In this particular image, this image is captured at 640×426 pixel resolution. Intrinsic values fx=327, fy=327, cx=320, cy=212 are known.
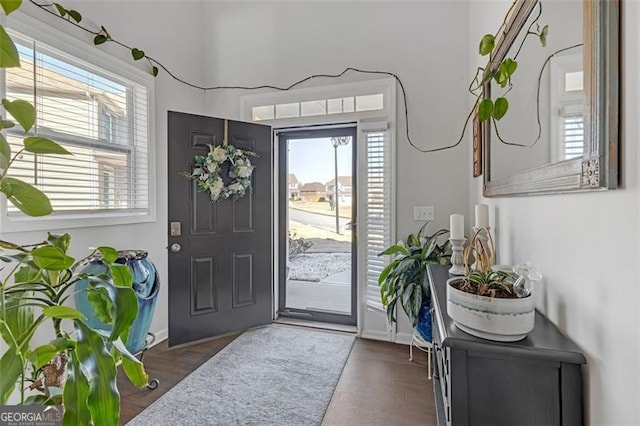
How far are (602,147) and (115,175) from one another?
2899 millimetres

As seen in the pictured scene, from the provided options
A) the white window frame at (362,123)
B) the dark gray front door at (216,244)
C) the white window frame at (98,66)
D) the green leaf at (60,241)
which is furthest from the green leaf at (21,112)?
the white window frame at (362,123)

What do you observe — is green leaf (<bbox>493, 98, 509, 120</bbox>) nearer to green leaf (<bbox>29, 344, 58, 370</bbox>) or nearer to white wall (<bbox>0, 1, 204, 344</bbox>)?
green leaf (<bbox>29, 344, 58, 370</bbox>)

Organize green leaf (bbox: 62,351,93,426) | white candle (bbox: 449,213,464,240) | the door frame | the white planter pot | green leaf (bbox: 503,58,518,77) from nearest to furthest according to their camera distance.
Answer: green leaf (bbox: 62,351,93,426) < the white planter pot < green leaf (bbox: 503,58,518,77) < white candle (bbox: 449,213,464,240) < the door frame

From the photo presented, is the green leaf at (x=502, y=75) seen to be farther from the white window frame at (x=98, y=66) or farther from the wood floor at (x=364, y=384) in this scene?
the white window frame at (x=98, y=66)

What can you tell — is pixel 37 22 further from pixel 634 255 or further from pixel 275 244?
pixel 634 255

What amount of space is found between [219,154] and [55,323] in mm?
2045

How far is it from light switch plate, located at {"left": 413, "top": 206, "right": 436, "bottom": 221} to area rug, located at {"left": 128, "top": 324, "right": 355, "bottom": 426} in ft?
4.06

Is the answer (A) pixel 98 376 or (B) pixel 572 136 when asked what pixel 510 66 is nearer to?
(B) pixel 572 136

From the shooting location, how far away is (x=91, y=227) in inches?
91.2

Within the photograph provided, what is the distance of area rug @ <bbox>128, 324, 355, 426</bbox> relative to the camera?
6.21 ft

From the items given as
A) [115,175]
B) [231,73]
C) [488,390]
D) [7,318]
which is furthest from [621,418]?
[231,73]

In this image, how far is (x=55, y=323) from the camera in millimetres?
1027

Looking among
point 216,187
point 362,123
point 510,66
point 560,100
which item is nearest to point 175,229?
point 216,187

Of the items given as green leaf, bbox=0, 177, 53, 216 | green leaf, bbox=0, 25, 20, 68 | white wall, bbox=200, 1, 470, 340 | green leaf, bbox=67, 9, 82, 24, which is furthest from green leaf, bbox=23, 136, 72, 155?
white wall, bbox=200, 1, 470, 340
